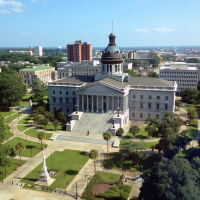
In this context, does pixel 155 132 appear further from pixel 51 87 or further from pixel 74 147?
pixel 51 87

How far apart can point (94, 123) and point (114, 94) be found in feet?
37.8

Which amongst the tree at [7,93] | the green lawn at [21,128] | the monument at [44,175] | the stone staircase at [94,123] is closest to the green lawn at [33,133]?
the green lawn at [21,128]

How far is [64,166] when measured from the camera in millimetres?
51000

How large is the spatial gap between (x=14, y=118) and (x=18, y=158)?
33.4 meters

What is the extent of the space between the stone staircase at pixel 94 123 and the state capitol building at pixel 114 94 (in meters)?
1.18

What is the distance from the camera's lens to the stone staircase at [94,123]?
7144cm

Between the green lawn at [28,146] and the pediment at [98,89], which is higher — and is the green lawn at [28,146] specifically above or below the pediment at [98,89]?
below

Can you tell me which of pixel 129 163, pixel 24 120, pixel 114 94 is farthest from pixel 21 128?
pixel 129 163

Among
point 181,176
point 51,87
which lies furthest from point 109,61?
Answer: point 181,176

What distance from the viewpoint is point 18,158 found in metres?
55.0

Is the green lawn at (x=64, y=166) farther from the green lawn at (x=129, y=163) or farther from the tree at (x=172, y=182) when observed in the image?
the tree at (x=172, y=182)

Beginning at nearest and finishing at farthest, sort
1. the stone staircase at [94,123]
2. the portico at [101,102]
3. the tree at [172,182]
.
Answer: the tree at [172,182] < the stone staircase at [94,123] < the portico at [101,102]

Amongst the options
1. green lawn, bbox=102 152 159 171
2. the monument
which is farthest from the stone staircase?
the monument

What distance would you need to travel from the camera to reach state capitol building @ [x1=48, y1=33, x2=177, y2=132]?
76812mm
